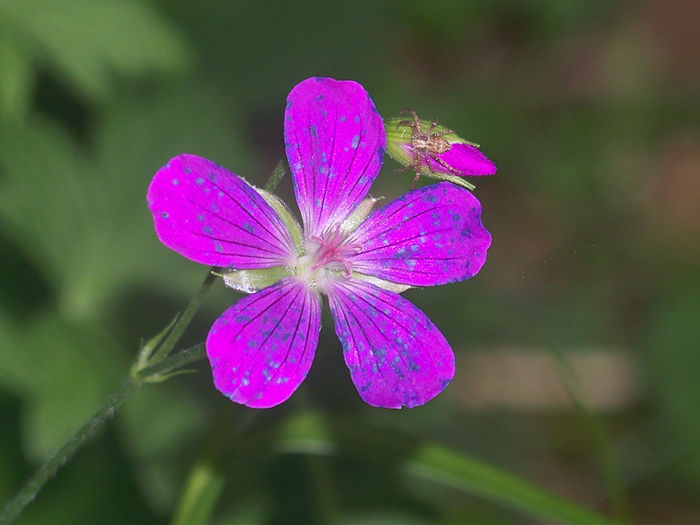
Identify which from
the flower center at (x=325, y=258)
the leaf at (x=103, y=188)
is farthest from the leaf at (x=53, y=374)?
the flower center at (x=325, y=258)

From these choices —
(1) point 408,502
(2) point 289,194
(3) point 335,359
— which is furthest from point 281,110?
(1) point 408,502

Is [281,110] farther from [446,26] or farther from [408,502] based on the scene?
[408,502]

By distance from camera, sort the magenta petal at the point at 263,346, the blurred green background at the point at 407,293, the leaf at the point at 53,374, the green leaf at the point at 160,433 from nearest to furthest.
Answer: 1. the magenta petal at the point at 263,346
2. the leaf at the point at 53,374
3. the blurred green background at the point at 407,293
4. the green leaf at the point at 160,433

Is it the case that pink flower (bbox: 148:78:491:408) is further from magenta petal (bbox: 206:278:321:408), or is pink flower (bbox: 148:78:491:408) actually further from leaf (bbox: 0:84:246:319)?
leaf (bbox: 0:84:246:319)

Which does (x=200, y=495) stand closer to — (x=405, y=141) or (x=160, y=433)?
(x=160, y=433)

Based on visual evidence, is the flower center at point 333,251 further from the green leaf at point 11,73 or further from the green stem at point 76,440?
the green leaf at point 11,73

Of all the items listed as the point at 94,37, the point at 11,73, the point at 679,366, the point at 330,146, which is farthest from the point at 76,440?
the point at 679,366

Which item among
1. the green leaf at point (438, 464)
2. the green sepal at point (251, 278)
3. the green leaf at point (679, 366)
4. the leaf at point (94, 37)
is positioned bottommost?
the green sepal at point (251, 278)
